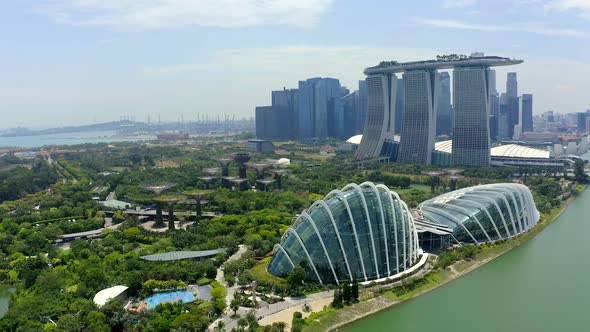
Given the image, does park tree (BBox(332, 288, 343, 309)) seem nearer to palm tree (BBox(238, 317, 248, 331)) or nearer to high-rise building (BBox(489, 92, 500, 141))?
palm tree (BBox(238, 317, 248, 331))

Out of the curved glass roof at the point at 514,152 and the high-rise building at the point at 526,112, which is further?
the high-rise building at the point at 526,112

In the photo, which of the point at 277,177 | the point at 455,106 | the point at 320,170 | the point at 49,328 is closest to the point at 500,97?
the point at 455,106

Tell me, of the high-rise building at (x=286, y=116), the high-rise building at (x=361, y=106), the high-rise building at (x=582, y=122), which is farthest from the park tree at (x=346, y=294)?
the high-rise building at (x=582, y=122)

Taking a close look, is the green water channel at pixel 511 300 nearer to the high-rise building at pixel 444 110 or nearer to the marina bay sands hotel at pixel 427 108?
the marina bay sands hotel at pixel 427 108

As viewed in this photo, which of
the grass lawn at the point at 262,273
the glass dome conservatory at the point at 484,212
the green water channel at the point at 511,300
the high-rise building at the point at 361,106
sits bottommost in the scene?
the green water channel at the point at 511,300

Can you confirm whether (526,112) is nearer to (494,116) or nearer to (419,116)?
(494,116)

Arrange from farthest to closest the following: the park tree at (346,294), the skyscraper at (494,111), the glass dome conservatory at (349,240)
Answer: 1. the skyscraper at (494,111)
2. the glass dome conservatory at (349,240)
3. the park tree at (346,294)
